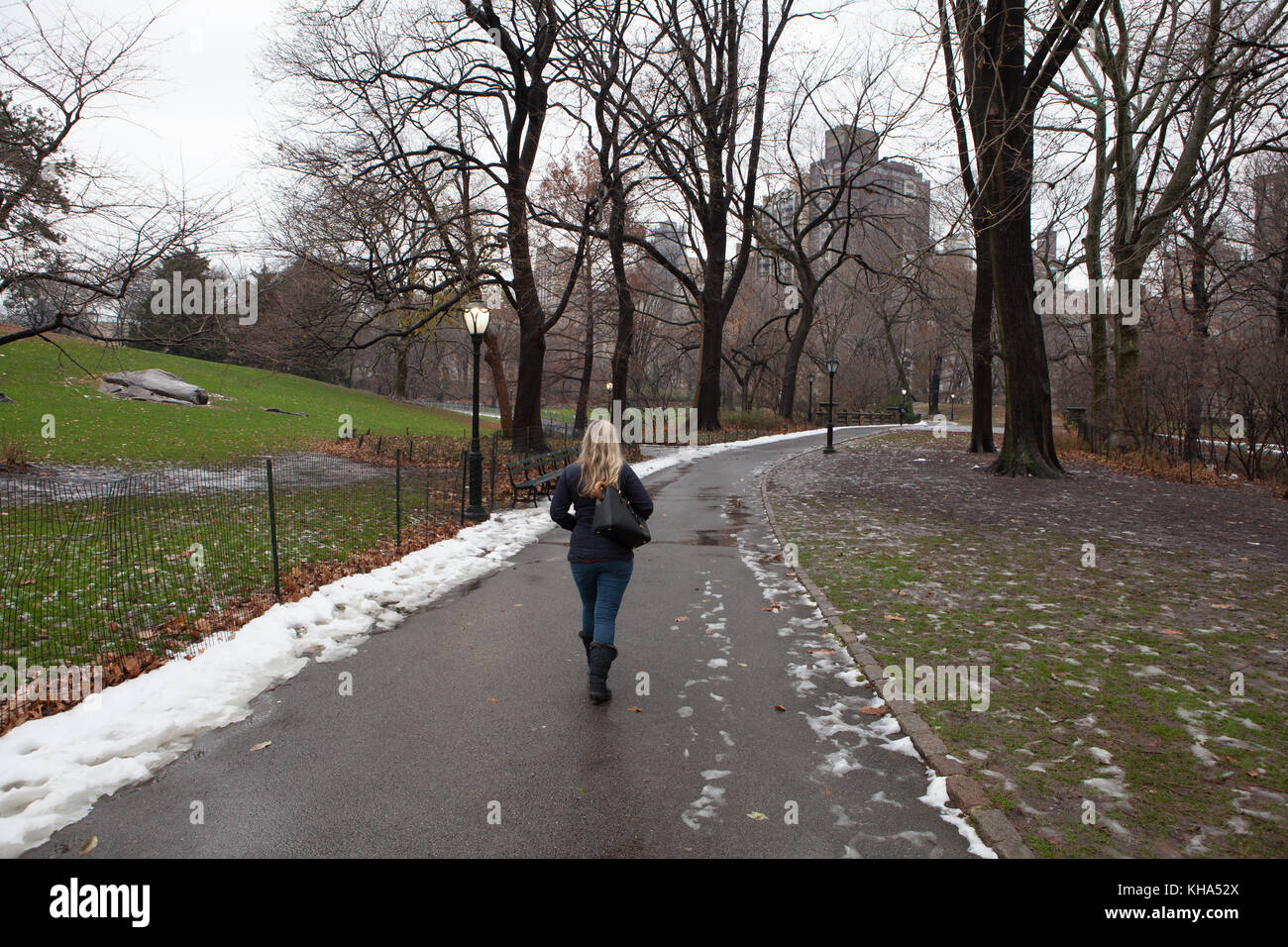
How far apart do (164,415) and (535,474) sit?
59.4 feet

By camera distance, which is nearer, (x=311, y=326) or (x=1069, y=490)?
(x=1069, y=490)

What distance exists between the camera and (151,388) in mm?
31688

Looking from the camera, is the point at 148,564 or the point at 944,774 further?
the point at 148,564

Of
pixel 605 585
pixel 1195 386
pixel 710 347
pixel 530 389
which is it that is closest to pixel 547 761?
pixel 605 585

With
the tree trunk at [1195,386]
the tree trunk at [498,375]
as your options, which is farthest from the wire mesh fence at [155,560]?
the tree trunk at [1195,386]

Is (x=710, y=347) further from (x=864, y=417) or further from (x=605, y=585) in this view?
(x=864, y=417)

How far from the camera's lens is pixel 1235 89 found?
27.7ft

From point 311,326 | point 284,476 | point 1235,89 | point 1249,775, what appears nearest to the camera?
point 1249,775

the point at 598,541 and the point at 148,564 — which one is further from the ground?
the point at 598,541

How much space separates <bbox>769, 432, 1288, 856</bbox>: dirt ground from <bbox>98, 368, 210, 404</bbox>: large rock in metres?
29.6

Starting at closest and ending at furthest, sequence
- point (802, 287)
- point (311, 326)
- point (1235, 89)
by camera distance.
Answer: point (1235, 89) → point (311, 326) → point (802, 287)

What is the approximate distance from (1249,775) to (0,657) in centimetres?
851
